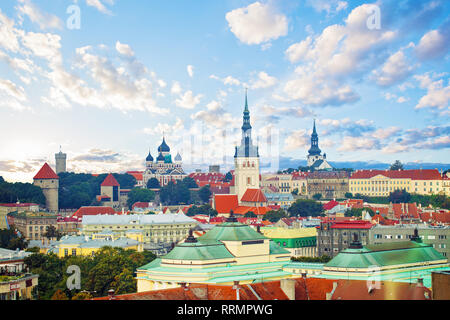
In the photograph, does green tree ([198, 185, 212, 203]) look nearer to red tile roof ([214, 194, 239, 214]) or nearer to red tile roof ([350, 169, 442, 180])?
red tile roof ([214, 194, 239, 214])

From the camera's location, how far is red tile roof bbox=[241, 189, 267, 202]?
387 feet

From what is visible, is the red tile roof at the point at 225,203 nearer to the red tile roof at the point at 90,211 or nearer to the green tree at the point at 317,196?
the red tile roof at the point at 90,211

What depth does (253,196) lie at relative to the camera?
119m

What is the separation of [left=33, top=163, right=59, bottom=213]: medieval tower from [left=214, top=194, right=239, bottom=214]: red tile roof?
81.6 ft

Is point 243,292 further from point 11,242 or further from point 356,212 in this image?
point 356,212

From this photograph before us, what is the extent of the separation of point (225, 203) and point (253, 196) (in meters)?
4.63

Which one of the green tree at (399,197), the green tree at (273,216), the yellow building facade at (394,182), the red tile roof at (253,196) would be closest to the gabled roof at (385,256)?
the green tree at (273,216)

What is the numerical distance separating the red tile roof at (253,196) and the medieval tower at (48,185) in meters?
29.3

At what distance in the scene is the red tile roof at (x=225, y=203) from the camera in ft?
387

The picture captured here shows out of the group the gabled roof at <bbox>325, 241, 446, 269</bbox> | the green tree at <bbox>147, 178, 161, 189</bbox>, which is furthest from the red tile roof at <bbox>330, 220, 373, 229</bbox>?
the green tree at <bbox>147, 178, 161, 189</bbox>

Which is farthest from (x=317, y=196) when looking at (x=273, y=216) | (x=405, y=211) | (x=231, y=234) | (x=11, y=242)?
(x=231, y=234)

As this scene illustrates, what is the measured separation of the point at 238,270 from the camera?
37594mm
